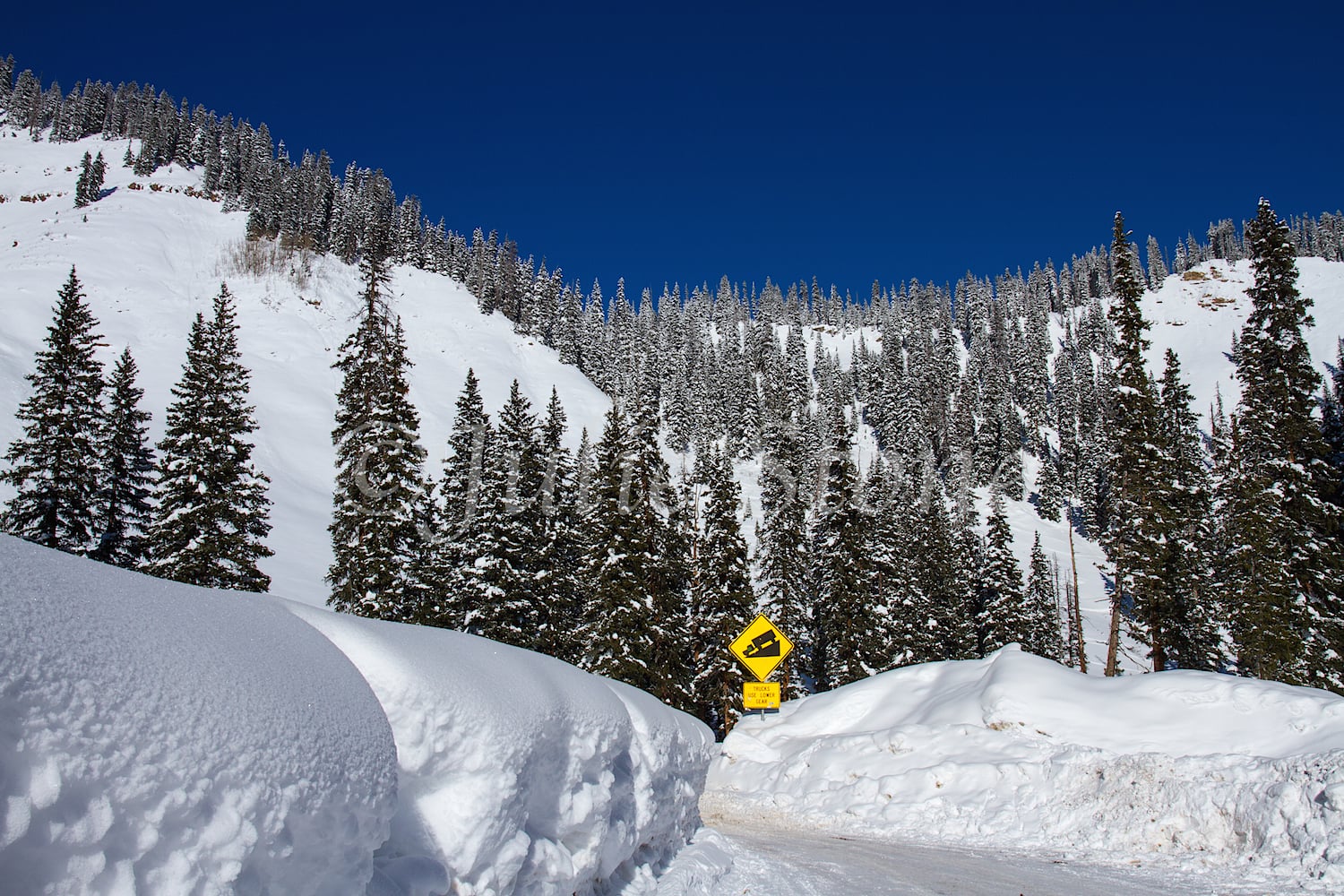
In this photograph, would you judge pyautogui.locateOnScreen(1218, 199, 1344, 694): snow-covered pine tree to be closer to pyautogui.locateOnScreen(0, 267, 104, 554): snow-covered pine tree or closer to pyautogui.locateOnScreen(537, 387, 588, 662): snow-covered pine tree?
pyautogui.locateOnScreen(537, 387, 588, 662): snow-covered pine tree

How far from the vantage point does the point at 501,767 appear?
4625 mm

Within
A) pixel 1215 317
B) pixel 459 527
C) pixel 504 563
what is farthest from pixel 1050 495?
pixel 1215 317

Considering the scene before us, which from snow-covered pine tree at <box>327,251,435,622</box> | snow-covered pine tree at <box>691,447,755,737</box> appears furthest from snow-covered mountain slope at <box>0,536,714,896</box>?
snow-covered pine tree at <box>691,447,755,737</box>

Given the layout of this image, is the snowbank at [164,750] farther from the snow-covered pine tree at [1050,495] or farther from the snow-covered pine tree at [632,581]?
the snow-covered pine tree at [1050,495]

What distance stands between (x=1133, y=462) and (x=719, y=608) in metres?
16.2

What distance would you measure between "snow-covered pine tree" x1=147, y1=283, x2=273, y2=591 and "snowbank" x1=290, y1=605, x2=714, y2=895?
64.1 feet

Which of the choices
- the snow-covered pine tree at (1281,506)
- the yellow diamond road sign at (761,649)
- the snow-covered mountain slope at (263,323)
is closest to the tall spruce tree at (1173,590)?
the snow-covered pine tree at (1281,506)

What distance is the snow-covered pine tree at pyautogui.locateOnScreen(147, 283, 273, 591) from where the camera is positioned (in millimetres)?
22781

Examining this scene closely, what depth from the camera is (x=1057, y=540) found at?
3206 inches

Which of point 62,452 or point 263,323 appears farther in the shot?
point 263,323

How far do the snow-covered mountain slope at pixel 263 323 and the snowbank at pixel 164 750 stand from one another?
32102mm

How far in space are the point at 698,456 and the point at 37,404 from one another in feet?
209

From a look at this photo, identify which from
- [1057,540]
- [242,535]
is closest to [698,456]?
[1057,540]

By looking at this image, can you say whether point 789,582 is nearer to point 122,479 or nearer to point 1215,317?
point 122,479
